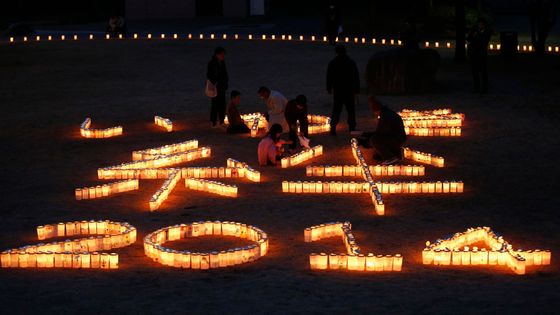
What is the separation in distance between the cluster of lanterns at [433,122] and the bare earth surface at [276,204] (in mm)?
419

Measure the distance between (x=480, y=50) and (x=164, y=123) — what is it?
8.58 meters

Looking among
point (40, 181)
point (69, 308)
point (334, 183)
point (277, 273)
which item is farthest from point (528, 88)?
point (69, 308)

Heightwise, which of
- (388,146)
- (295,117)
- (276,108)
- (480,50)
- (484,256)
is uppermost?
(480,50)

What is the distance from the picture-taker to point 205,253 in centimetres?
1346

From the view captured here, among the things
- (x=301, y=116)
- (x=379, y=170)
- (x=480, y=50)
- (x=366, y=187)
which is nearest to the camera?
(x=366, y=187)

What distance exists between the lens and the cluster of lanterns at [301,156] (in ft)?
62.6

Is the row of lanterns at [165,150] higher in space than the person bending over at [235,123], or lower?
lower

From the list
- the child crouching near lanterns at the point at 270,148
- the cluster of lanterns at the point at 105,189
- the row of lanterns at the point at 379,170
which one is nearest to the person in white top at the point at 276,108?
the child crouching near lanterns at the point at 270,148

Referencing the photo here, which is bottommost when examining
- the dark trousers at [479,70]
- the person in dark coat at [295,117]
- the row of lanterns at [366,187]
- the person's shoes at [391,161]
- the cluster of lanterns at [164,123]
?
the row of lanterns at [366,187]

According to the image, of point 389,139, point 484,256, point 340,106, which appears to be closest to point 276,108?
point 340,106

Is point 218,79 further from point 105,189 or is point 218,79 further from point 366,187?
point 366,187

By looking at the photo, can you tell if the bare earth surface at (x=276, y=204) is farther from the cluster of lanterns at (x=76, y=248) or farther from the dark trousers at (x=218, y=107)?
the dark trousers at (x=218, y=107)

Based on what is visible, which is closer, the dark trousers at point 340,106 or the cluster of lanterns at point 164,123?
the dark trousers at point 340,106

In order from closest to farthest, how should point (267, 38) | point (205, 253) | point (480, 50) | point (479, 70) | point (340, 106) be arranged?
point (205, 253) < point (340, 106) < point (480, 50) < point (479, 70) < point (267, 38)
